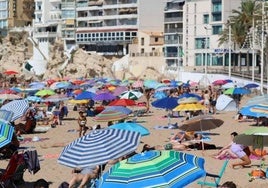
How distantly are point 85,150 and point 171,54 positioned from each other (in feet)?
215

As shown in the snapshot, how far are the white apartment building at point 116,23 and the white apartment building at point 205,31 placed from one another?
1308 centimetres

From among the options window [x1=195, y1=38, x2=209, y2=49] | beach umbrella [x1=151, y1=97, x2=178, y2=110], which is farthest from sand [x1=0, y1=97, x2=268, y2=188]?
window [x1=195, y1=38, x2=209, y2=49]

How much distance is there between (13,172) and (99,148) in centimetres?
397

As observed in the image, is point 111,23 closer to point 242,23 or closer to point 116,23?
point 116,23

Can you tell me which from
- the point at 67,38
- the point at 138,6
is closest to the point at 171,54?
the point at 138,6

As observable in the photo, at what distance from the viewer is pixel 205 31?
68.1 m

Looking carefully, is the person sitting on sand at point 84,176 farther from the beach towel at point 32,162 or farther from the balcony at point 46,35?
the balcony at point 46,35

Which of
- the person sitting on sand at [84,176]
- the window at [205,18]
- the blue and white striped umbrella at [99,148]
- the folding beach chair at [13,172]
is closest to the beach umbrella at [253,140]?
the person sitting on sand at [84,176]

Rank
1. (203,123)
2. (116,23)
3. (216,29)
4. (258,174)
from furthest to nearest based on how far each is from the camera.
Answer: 1. (116,23)
2. (216,29)
3. (203,123)
4. (258,174)

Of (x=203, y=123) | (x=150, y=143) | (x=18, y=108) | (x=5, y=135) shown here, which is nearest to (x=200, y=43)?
(x=150, y=143)

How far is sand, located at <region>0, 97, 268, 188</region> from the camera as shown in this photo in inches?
511

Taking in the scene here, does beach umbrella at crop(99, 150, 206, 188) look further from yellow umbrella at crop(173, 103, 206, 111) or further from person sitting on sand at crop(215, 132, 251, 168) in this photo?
yellow umbrella at crop(173, 103, 206, 111)

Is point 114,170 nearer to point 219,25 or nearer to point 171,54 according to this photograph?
point 219,25

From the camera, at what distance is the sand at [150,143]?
1298 centimetres
